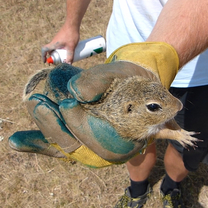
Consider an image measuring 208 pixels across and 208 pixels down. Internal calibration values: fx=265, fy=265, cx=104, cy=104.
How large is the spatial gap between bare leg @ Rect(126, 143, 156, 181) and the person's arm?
44.7 inches

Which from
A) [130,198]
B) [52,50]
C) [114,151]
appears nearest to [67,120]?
[114,151]

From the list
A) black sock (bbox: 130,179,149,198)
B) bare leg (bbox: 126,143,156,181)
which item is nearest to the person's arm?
bare leg (bbox: 126,143,156,181)

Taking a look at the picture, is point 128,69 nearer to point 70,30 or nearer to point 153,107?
point 153,107

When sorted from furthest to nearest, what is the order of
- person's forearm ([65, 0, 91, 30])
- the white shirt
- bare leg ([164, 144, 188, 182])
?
bare leg ([164, 144, 188, 182])
person's forearm ([65, 0, 91, 30])
the white shirt

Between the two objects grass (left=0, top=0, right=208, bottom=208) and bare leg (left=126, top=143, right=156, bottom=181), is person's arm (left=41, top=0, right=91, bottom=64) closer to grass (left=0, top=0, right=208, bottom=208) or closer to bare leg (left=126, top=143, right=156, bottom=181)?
bare leg (left=126, top=143, right=156, bottom=181)

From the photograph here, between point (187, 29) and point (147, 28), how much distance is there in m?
0.55

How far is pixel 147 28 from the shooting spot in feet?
6.27

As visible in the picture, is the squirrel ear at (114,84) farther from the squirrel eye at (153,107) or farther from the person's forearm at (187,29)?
the person's forearm at (187,29)

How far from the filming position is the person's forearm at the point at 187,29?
1400mm

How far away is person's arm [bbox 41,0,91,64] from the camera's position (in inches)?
90.0

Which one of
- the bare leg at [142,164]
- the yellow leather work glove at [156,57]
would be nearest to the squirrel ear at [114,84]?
the yellow leather work glove at [156,57]

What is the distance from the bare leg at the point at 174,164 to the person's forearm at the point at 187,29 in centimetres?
127

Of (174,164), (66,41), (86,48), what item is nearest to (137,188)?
(174,164)

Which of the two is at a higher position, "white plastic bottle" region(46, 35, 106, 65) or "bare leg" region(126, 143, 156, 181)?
"white plastic bottle" region(46, 35, 106, 65)
